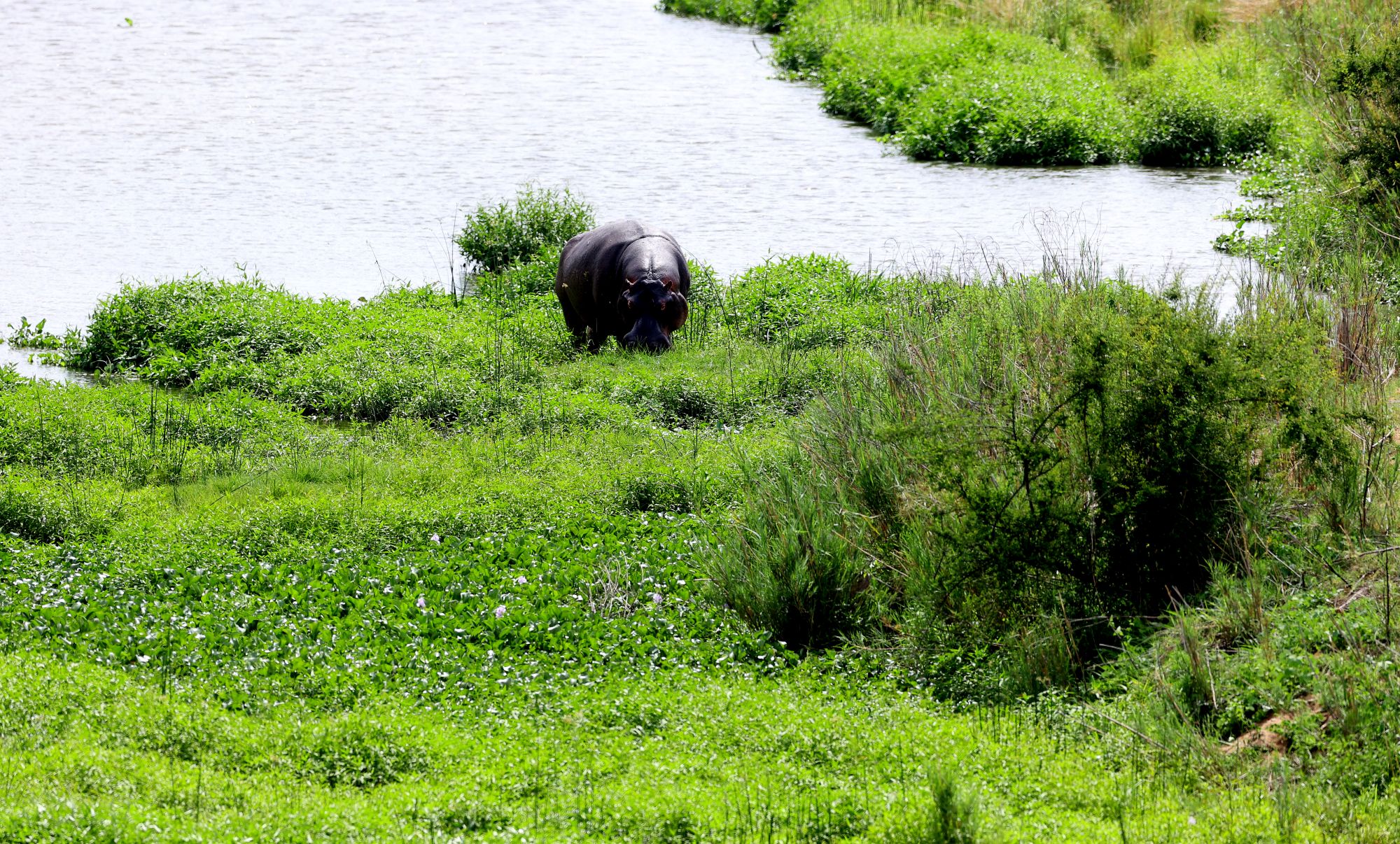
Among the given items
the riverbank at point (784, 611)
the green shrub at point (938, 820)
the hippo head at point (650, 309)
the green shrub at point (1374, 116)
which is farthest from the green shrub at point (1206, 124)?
the green shrub at point (938, 820)

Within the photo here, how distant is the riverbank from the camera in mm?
5234

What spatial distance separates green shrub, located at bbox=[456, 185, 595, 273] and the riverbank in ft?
19.6

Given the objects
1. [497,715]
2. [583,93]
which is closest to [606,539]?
[497,715]

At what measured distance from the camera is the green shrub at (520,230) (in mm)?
16109

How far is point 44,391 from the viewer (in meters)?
11.4

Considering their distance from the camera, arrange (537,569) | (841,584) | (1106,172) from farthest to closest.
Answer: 1. (1106,172)
2. (537,569)
3. (841,584)

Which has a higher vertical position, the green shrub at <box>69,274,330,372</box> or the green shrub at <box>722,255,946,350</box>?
the green shrub at <box>722,255,946,350</box>

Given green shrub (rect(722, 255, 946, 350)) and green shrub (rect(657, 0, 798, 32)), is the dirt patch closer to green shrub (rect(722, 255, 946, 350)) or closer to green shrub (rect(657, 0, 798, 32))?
green shrub (rect(722, 255, 946, 350))

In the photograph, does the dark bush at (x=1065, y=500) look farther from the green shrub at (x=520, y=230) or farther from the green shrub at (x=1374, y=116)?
the green shrub at (x=520, y=230)

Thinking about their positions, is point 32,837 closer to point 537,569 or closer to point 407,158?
point 537,569

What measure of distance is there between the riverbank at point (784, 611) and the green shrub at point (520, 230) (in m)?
5.97

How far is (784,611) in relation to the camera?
7.27 m

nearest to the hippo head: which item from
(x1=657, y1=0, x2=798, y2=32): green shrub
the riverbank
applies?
the riverbank

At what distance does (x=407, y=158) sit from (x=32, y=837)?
1827 cm
